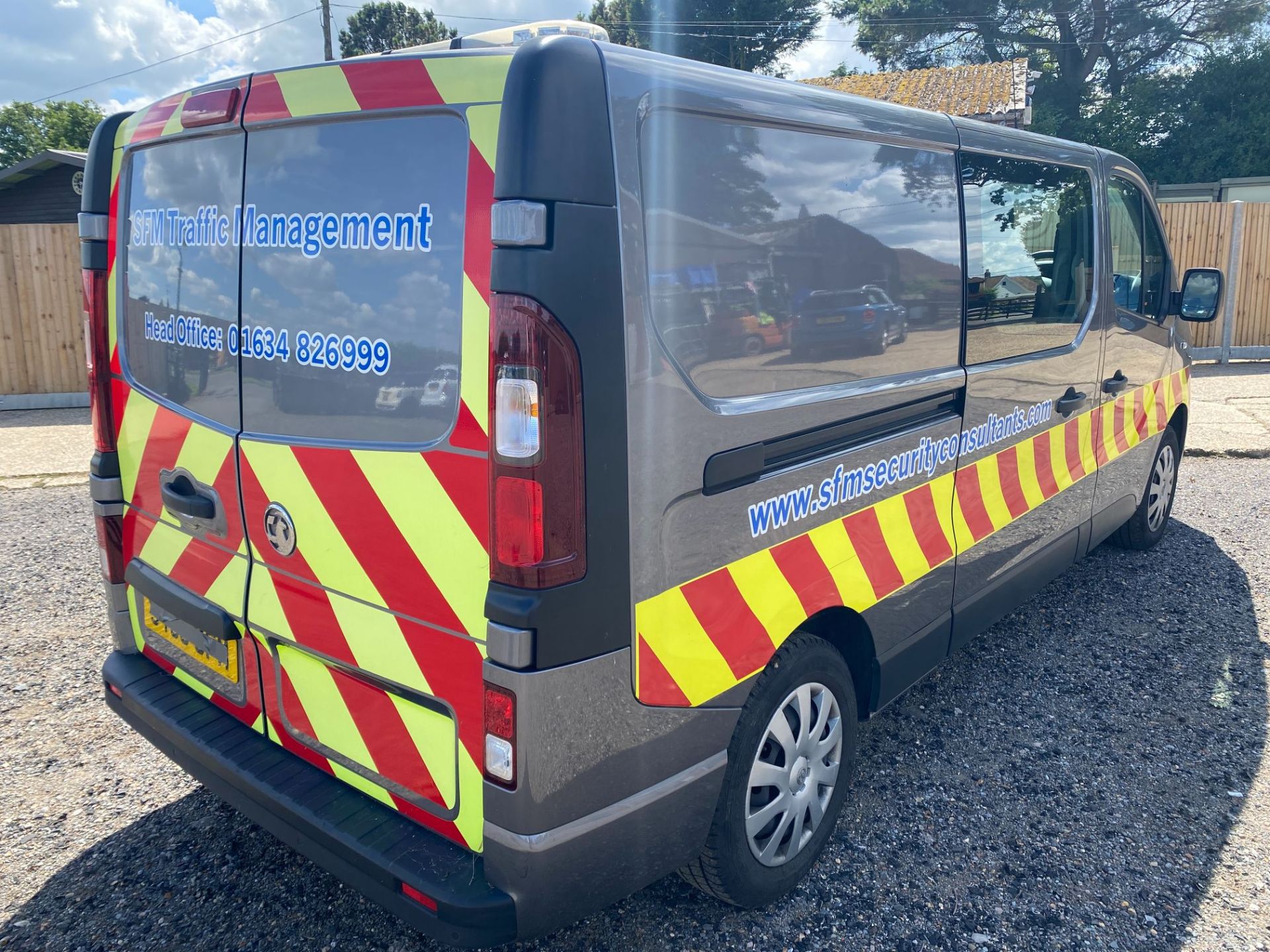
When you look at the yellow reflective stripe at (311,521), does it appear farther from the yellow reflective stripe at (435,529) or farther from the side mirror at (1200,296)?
the side mirror at (1200,296)

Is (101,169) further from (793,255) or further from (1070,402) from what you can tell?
(1070,402)

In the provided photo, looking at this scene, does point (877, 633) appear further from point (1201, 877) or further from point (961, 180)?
point (961, 180)

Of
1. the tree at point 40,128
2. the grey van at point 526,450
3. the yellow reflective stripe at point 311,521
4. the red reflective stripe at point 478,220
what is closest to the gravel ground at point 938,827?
the grey van at point 526,450

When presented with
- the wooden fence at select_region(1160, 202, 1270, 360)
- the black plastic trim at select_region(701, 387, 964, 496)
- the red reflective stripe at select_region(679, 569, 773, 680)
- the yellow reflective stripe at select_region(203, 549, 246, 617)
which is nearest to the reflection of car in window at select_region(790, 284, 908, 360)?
the black plastic trim at select_region(701, 387, 964, 496)

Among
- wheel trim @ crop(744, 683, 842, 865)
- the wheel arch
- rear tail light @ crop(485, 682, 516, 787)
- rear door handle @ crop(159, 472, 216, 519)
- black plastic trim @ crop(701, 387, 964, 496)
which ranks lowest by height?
wheel trim @ crop(744, 683, 842, 865)

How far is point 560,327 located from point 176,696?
1.72 meters

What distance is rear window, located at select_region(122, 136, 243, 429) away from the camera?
2285 millimetres

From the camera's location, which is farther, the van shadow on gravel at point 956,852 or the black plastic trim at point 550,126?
the van shadow on gravel at point 956,852

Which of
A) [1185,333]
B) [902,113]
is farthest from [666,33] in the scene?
[902,113]

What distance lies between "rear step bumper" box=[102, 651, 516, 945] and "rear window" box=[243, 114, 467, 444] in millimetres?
824

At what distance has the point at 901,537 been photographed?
2787 mm

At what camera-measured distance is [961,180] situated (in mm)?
→ 2934

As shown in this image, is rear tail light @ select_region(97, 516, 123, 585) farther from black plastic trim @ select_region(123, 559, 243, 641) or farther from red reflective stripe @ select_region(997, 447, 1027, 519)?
red reflective stripe @ select_region(997, 447, 1027, 519)

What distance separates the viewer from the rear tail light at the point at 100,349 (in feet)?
9.05
